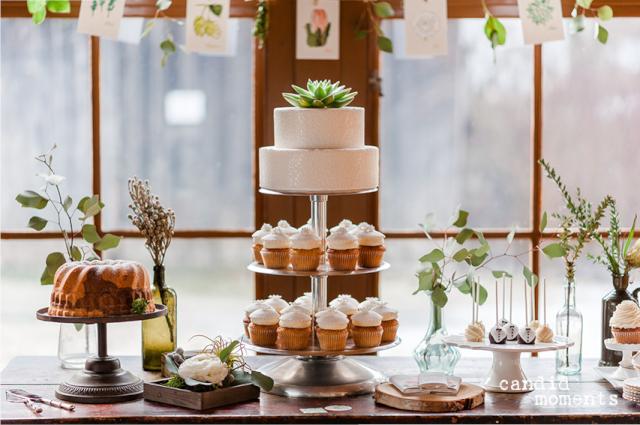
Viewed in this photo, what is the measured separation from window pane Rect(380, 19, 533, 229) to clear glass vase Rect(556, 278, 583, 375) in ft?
1.95

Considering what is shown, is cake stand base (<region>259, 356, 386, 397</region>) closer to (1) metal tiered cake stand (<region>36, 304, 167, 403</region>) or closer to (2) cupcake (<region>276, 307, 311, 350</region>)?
(2) cupcake (<region>276, 307, 311, 350</region>)

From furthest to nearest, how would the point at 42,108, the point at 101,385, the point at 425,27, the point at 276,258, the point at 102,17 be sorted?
1. the point at 42,108
2. the point at 425,27
3. the point at 102,17
4. the point at 276,258
5. the point at 101,385

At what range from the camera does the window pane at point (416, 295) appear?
112 inches

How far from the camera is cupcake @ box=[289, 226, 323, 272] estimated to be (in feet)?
6.93

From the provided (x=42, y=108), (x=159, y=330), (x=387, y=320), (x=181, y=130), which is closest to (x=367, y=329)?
(x=387, y=320)

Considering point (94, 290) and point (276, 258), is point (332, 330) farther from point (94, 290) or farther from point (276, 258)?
point (94, 290)

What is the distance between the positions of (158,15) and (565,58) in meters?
1.43

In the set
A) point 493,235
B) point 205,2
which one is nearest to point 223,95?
point 205,2

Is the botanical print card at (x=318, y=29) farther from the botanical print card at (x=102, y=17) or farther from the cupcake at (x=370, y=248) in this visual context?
the cupcake at (x=370, y=248)

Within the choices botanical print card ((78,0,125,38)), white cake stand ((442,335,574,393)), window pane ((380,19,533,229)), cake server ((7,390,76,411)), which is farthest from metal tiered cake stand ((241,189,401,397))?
botanical print card ((78,0,125,38))

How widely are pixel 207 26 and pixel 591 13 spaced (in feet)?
4.35

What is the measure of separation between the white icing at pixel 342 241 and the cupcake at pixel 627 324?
0.75m

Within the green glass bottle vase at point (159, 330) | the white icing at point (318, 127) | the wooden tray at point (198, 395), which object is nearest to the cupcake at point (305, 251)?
the white icing at point (318, 127)

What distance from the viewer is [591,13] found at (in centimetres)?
277
